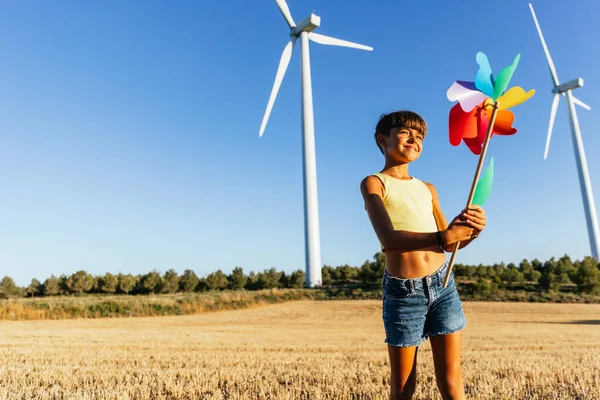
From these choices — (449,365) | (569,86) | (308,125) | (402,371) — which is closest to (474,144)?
(449,365)

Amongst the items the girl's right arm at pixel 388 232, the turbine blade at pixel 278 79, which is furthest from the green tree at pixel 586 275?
the girl's right arm at pixel 388 232

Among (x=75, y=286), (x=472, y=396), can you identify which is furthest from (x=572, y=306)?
(x=75, y=286)

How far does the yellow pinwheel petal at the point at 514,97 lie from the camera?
3504 mm

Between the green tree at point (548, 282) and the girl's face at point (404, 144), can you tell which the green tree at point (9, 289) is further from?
the girl's face at point (404, 144)

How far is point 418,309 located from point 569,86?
5585cm

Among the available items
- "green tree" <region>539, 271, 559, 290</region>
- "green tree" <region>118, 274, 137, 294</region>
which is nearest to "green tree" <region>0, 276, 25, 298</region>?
"green tree" <region>118, 274, 137, 294</region>

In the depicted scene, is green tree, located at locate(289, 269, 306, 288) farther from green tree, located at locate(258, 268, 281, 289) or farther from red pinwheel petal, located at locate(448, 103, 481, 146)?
red pinwheel petal, located at locate(448, 103, 481, 146)

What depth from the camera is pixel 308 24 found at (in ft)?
129

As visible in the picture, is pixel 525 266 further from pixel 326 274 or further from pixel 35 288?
pixel 35 288

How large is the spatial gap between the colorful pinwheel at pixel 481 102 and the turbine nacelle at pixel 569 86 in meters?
53.8

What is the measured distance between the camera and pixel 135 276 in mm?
56844

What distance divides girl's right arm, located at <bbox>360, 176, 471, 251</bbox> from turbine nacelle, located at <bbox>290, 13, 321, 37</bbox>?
38.2m

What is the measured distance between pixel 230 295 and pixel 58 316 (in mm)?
13345

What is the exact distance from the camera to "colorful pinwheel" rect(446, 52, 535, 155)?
3.47 metres
